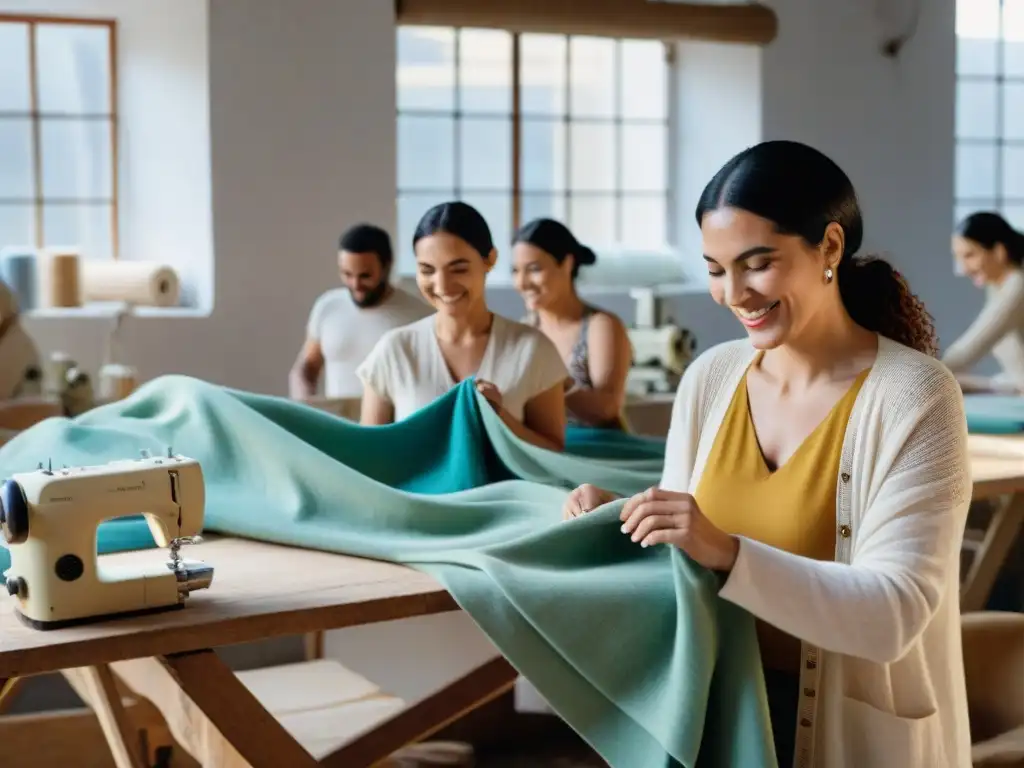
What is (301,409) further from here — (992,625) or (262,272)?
(262,272)

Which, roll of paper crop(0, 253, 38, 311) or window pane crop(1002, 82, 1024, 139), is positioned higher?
window pane crop(1002, 82, 1024, 139)

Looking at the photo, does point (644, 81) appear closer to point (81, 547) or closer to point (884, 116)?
point (884, 116)

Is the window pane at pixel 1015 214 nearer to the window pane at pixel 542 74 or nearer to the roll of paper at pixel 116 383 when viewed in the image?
the window pane at pixel 542 74

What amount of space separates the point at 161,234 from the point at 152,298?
51cm

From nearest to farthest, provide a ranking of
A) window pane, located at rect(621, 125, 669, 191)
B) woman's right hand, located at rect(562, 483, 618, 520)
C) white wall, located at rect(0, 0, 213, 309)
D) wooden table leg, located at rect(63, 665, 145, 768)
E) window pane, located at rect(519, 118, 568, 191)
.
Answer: woman's right hand, located at rect(562, 483, 618, 520) → wooden table leg, located at rect(63, 665, 145, 768) → white wall, located at rect(0, 0, 213, 309) → window pane, located at rect(519, 118, 568, 191) → window pane, located at rect(621, 125, 669, 191)

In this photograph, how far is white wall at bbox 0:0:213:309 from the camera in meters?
5.97

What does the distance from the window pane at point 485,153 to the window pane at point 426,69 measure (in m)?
0.17

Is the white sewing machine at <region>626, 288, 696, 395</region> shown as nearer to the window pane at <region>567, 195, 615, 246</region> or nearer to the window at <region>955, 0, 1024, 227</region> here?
the window pane at <region>567, 195, 615, 246</region>

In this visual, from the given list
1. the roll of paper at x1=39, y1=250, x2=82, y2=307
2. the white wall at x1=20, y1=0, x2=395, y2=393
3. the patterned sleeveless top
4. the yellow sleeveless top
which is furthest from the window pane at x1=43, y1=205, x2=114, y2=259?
the yellow sleeveless top

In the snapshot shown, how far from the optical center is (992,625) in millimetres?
2545

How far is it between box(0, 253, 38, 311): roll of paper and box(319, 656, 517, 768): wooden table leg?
3.31 meters

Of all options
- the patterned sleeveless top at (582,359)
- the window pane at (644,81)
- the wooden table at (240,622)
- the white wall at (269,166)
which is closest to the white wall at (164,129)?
the white wall at (269,166)

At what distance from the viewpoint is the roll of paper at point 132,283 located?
19.1ft

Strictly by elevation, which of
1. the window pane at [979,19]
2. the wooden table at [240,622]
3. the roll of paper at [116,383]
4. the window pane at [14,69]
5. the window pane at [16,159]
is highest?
the window pane at [979,19]
